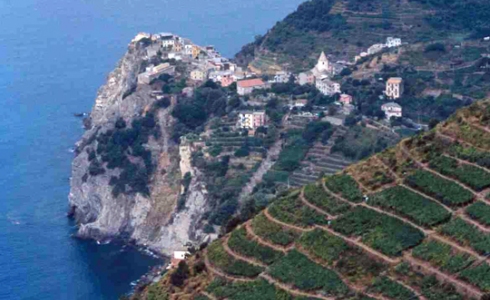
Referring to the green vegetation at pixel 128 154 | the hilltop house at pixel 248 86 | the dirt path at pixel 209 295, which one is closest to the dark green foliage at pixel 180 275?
the dirt path at pixel 209 295

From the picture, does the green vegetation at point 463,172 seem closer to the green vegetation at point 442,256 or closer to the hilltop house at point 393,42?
the green vegetation at point 442,256

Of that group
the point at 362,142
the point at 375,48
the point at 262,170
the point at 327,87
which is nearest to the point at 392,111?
the point at 362,142

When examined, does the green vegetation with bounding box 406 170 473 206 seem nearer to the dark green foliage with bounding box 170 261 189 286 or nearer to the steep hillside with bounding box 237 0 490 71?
the dark green foliage with bounding box 170 261 189 286

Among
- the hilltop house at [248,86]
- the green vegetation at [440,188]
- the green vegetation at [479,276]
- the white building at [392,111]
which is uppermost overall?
the green vegetation at [440,188]

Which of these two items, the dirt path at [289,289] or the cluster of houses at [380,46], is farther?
the cluster of houses at [380,46]

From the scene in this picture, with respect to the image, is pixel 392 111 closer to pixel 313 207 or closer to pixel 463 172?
pixel 313 207

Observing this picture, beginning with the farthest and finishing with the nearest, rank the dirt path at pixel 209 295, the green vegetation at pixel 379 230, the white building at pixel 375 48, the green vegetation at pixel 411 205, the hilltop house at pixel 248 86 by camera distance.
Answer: the white building at pixel 375 48 → the hilltop house at pixel 248 86 → the dirt path at pixel 209 295 → the green vegetation at pixel 411 205 → the green vegetation at pixel 379 230
